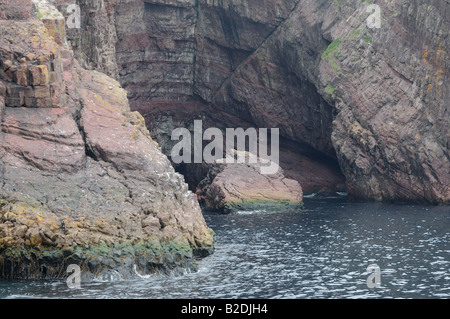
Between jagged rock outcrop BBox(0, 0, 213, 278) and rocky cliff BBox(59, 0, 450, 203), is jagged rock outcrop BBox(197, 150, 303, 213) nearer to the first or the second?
rocky cliff BBox(59, 0, 450, 203)

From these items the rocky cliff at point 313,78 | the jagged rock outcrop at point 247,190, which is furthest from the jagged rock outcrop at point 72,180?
the jagged rock outcrop at point 247,190

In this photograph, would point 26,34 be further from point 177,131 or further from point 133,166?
point 177,131

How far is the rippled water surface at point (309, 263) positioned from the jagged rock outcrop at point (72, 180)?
1.47 meters

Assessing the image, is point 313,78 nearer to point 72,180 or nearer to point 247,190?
point 247,190

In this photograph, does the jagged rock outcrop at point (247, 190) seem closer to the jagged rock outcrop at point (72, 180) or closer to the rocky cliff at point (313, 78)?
the rocky cliff at point (313, 78)

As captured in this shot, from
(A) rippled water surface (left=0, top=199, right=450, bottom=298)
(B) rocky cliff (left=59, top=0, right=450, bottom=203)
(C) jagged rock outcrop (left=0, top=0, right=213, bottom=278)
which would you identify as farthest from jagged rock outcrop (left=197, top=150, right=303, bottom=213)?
(C) jagged rock outcrop (left=0, top=0, right=213, bottom=278)

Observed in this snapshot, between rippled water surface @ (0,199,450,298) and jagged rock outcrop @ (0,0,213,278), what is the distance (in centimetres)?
147

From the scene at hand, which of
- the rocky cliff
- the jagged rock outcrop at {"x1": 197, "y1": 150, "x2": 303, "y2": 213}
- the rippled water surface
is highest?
the rocky cliff

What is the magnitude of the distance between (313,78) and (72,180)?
1518 inches

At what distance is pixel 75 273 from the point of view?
31.4 meters

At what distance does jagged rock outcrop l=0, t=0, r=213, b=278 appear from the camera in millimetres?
32062

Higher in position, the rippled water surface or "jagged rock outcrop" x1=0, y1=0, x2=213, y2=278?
"jagged rock outcrop" x1=0, y1=0, x2=213, y2=278

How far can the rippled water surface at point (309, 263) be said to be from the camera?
29156mm

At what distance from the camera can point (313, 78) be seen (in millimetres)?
69938
